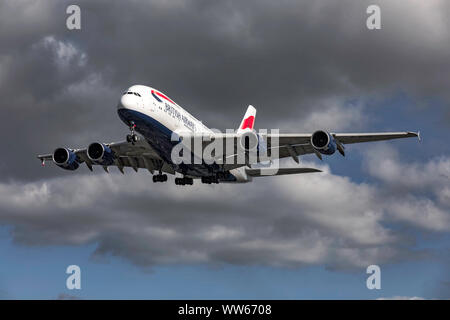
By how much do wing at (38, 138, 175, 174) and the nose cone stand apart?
283 inches

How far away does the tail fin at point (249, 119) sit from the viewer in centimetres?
6225

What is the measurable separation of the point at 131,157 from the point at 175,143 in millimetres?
9766

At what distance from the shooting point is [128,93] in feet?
134

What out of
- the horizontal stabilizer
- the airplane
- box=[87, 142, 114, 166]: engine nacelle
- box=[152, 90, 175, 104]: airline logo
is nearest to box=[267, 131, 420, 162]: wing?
the airplane

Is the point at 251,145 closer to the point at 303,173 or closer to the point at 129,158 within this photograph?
the point at 303,173

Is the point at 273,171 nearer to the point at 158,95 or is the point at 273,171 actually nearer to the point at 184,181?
the point at 184,181

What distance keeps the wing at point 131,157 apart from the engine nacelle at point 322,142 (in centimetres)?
1355

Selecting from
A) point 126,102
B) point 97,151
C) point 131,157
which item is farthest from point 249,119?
point 126,102

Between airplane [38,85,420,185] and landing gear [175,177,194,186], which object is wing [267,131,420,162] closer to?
airplane [38,85,420,185]

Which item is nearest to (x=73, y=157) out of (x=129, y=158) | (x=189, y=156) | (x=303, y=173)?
(x=129, y=158)

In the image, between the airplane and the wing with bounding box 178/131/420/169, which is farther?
the wing with bounding box 178/131/420/169

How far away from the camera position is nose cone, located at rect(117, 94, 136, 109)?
39844 millimetres

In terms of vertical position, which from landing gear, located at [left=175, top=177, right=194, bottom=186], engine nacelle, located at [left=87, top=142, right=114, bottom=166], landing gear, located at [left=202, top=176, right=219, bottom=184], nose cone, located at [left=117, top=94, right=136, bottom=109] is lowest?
landing gear, located at [left=202, top=176, right=219, bottom=184]

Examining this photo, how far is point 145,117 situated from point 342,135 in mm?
14615
